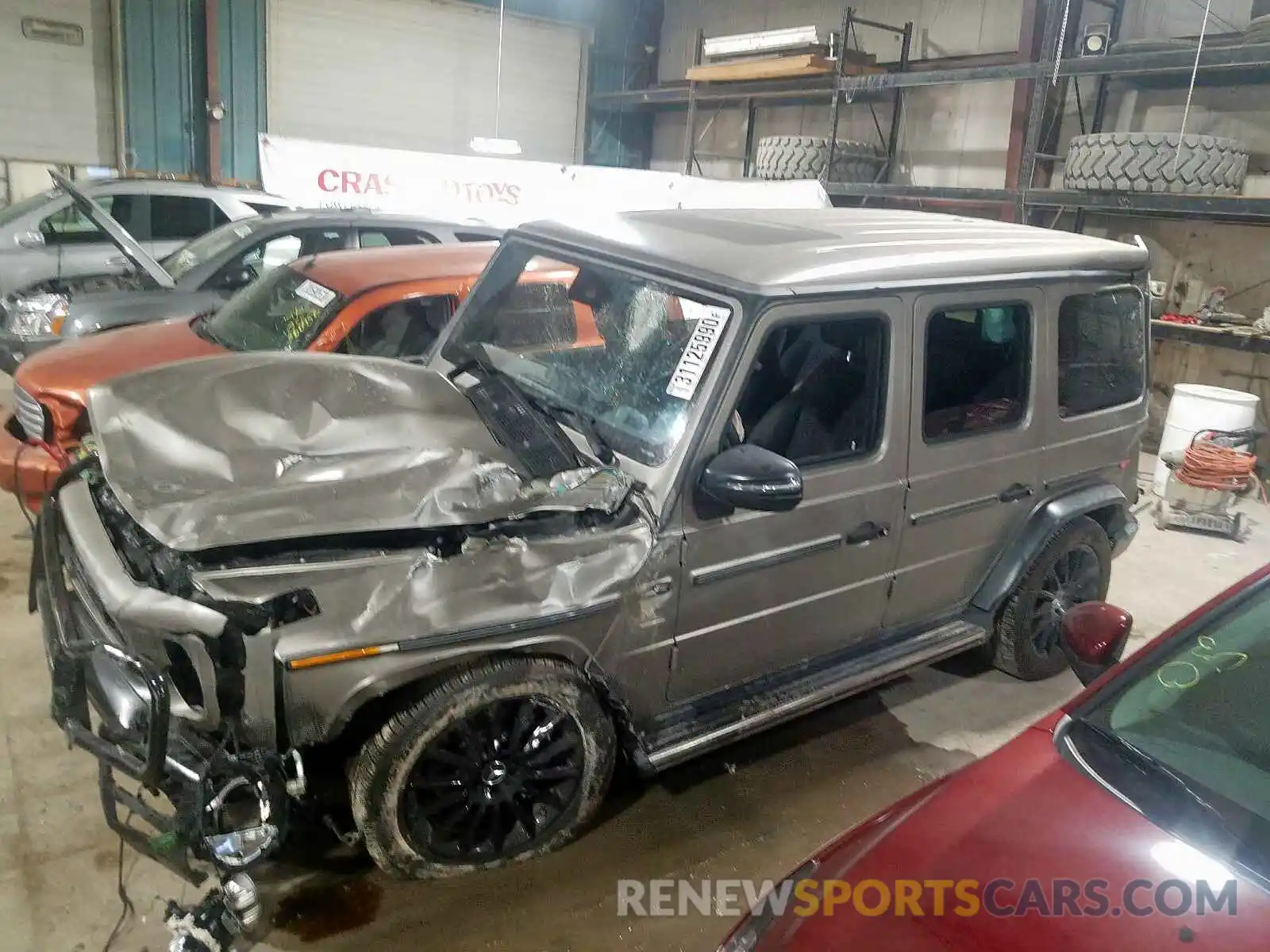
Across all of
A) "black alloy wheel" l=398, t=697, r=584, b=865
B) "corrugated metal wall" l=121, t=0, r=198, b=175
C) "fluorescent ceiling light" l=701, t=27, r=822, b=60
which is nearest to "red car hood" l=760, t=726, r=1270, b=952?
"black alloy wheel" l=398, t=697, r=584, b=865

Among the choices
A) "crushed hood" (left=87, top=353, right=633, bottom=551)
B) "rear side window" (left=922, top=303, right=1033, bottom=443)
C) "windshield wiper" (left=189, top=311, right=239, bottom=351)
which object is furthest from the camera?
"windshield wiper" (left=189, top=311, right=239, bottom=351)

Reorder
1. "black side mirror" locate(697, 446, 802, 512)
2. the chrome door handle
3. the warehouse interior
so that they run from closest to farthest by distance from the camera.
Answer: "black side mirror" locate(697, 446, 802, 512) → the warehouse interior → the chrome door handle

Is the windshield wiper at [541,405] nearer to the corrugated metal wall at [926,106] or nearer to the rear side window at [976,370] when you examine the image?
the rear side window at [976,370]

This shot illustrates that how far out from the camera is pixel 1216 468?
254 inches

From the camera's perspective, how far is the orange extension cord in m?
6.44

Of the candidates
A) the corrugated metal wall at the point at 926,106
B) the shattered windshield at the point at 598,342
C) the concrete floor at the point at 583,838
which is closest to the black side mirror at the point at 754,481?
the shattered windshield at the point at 598,342

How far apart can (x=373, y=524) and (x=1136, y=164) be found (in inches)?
285

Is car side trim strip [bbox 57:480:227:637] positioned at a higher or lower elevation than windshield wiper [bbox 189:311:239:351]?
lower

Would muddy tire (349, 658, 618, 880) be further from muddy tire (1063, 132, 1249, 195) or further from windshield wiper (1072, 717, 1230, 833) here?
muddy tire (1063, 132, 1249, 195)

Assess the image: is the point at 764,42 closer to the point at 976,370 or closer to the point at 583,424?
the point at 976,370

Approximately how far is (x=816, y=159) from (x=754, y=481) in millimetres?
8735

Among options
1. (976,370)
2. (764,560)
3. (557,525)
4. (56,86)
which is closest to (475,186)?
(56,86)

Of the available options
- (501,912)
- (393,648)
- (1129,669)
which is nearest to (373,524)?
(393,648)

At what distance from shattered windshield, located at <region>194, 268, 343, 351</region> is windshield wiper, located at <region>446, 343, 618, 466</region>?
155 cm
